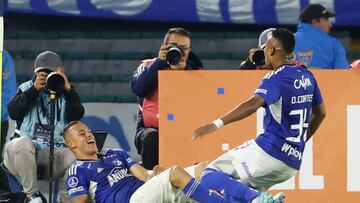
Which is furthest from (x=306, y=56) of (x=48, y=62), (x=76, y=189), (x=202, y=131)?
(x=202, y=131)

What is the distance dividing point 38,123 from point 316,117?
2427 mm

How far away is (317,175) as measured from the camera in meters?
10.0

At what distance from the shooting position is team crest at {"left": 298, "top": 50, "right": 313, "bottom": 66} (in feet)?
36.7

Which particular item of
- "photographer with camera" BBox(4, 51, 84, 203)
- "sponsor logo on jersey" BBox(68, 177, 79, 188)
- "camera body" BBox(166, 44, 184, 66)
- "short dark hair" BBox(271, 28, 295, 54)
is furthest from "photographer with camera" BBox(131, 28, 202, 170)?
"short dark hair" BBox(271, 28, 295, 54)

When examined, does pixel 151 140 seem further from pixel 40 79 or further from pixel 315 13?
Answer: pixel 315 13

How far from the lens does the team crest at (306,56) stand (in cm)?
1119

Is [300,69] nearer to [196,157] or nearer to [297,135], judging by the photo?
[297,135]

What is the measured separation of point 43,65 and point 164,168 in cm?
130

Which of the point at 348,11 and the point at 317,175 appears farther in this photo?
the point at 348,11

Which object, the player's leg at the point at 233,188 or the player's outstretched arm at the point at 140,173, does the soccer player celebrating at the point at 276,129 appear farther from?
the player's outstretched arm at the point at 140,173

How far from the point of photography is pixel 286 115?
8.65 m

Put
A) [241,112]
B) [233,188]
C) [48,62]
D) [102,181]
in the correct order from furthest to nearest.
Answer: [48,62] → [102,181] → [233,188] → [241,112]

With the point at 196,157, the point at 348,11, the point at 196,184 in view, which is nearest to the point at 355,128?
the point at 196,157

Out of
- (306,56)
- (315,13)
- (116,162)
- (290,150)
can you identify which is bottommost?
(116,162)
